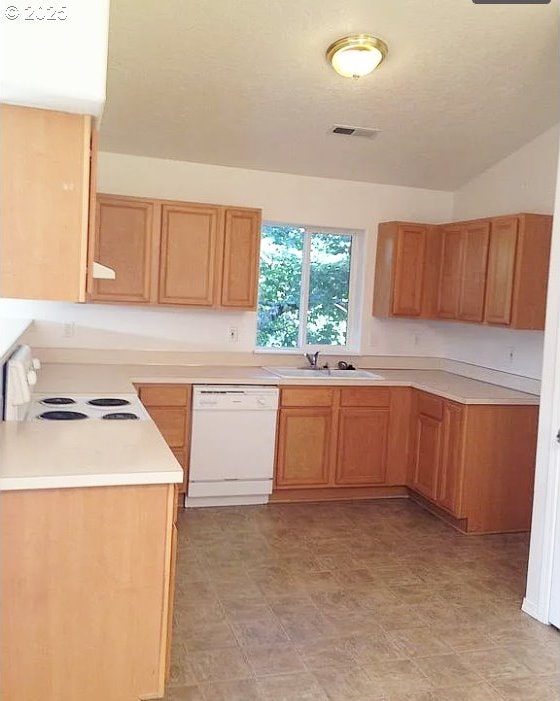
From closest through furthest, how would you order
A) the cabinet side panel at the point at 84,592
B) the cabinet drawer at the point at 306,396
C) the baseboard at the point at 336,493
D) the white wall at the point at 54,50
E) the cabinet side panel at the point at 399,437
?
the white wall at the point at 54,50
the cabinet side panel at the point at 84,592
the cabinet drawer at the point at 306,396
the baseboard at the point at 336,493
the cabinet side panel at the point at 399,437

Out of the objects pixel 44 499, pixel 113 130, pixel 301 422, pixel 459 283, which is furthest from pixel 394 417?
pixel 44 499

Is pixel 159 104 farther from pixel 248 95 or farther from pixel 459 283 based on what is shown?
pixel 459 283

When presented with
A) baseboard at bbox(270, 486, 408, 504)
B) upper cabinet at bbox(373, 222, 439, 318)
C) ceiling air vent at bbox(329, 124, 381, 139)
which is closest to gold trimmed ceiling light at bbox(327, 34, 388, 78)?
ceiling air vent at bbox(329, 124, 381, 139)

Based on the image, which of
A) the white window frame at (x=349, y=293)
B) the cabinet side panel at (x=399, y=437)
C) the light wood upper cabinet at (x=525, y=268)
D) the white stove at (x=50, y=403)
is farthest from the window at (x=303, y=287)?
the white stove at (x=50, y=403)

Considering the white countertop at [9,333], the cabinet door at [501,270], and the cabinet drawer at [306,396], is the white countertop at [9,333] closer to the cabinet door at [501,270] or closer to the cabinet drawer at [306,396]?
the cabinet drawer at [306,396]

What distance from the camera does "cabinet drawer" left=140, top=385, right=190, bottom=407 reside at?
4430 mm

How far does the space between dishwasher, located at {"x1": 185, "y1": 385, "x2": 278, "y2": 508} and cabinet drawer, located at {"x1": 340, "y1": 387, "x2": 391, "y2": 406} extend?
0.53 metres

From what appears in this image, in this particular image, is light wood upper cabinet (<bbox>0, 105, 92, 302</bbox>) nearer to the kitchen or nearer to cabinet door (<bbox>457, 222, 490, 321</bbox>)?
the kitchen

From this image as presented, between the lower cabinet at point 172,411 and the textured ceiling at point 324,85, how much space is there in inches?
65.1

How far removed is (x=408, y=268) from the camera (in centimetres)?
522

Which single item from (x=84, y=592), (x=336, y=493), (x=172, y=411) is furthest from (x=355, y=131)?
(x=84, y=592)

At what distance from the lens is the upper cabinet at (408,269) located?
5.20 metres

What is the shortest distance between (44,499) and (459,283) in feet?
11.9

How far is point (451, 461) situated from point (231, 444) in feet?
4.72
